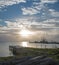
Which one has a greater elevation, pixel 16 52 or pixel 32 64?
pixel 32 64

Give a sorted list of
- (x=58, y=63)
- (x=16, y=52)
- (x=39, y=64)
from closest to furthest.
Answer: (x=39, y=64)
(x=58, y=63)
(x=16, y=52)

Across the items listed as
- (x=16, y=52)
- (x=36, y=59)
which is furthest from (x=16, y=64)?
(x=16, y=52)

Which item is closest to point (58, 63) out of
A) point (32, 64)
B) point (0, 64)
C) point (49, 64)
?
point (49, 64)

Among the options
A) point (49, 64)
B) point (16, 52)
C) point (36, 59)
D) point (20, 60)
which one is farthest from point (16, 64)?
point (16, 52)

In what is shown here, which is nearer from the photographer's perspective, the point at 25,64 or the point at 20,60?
the point at 25,64

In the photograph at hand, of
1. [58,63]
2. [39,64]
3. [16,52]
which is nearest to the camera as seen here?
[39,64]

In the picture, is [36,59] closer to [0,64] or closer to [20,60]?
[20,60]

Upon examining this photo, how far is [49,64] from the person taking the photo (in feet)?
85.0

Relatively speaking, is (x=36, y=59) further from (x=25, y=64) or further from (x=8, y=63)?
(x=8, y=63)

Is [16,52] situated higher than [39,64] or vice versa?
[39,64]

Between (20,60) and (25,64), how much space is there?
1.98 metres

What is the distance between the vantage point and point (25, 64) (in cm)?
2583

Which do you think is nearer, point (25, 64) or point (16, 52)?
point (25, 64)

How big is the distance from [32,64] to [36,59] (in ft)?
4.44
